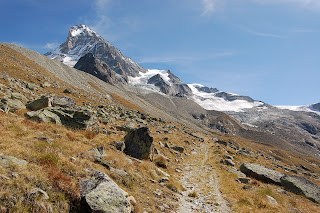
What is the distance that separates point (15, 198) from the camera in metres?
5.70

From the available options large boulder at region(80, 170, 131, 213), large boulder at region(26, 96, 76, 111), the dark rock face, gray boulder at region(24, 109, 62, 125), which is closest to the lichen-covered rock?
large boulder at region(80, 170, 131, 213)

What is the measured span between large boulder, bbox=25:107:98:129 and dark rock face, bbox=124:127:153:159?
15.8 feet

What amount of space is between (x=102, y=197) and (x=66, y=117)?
1400 centimetres

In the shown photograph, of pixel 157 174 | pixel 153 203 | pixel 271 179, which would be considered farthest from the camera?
pixel 271 179

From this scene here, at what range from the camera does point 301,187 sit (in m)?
20.9

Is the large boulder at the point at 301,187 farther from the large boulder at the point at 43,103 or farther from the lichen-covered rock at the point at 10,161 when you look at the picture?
the large boulder at the point at 43,103

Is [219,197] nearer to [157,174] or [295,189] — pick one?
[157,174]

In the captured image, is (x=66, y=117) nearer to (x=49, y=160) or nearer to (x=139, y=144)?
(x=139, y=144)

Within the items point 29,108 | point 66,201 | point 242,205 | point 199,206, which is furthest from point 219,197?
point 29,108

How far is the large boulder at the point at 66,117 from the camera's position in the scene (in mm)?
17031

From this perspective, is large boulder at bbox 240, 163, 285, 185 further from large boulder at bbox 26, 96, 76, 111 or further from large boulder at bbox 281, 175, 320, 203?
large boulder at bbox 26, 96, 76, 111

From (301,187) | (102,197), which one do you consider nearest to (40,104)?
(102,197)

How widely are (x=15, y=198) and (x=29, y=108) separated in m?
21.2

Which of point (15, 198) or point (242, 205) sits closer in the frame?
point (15, 198)
